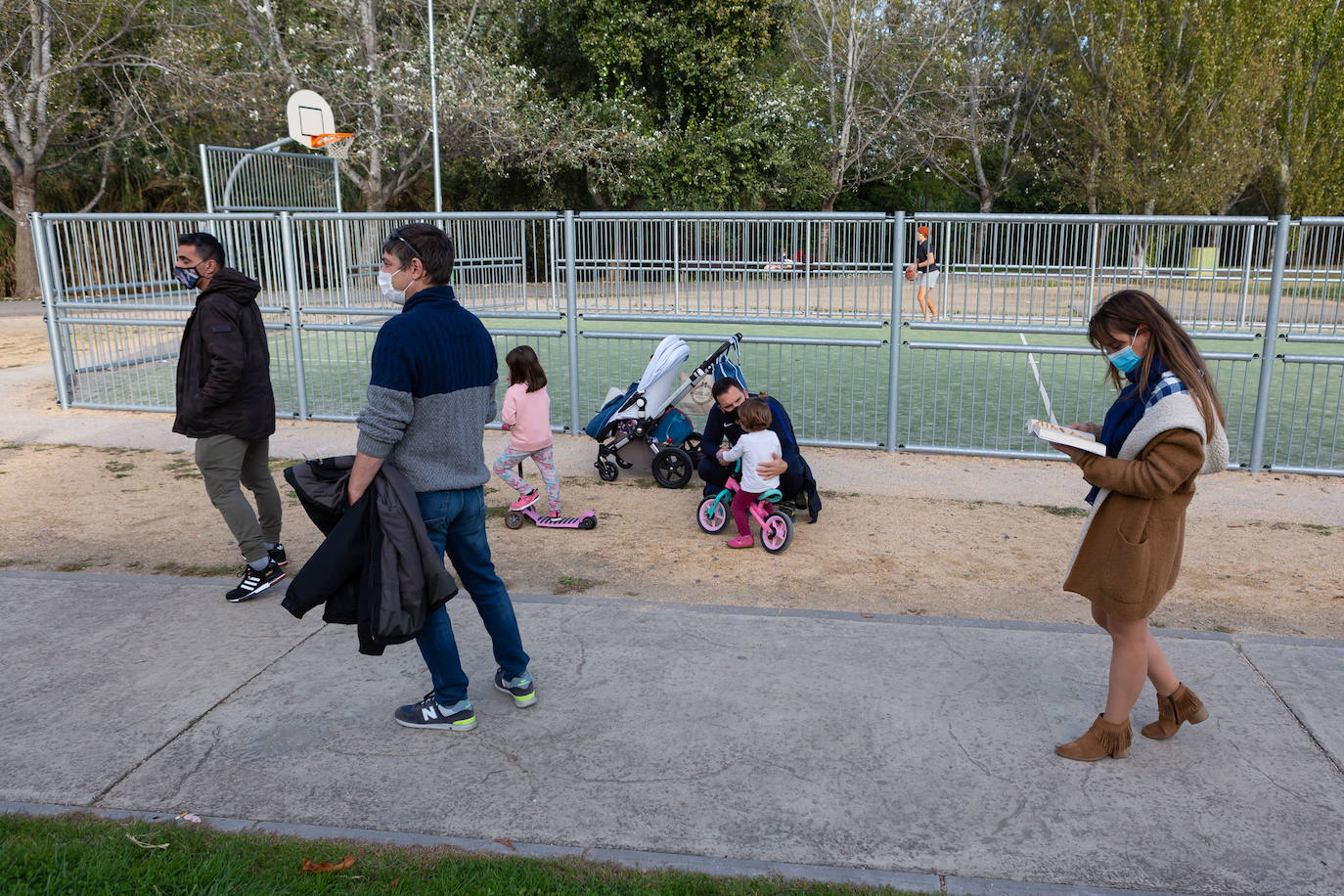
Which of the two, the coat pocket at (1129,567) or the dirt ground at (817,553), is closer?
the coat pocket at (1129,567)

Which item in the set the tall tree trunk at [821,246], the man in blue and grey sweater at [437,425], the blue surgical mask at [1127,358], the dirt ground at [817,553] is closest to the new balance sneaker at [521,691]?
the man in blue and grey sweater at [437,425]

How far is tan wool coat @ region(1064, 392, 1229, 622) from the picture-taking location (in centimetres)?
332

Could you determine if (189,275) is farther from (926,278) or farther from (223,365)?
(926,278)

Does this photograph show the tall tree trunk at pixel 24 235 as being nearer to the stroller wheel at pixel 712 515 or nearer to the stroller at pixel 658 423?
the stroller at pixel 658 423

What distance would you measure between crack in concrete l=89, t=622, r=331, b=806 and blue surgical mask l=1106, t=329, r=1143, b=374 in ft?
11.6

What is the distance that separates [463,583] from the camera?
13.1ft

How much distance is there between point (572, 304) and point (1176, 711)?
6.58m

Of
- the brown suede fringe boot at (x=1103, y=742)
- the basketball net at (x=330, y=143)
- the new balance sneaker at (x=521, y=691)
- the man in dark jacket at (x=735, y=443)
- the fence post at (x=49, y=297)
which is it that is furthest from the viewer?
the basketball net at (x=330, y=143)

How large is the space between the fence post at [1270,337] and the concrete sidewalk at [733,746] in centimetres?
386

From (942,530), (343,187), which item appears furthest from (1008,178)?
(942,530)

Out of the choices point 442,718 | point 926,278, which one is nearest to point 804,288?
point 926,278

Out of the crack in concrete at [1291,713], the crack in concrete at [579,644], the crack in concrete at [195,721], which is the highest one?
the crack in concrete at [195,721]

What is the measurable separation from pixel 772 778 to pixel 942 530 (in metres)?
3.51

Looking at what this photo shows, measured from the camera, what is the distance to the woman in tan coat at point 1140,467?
10.9 feet
